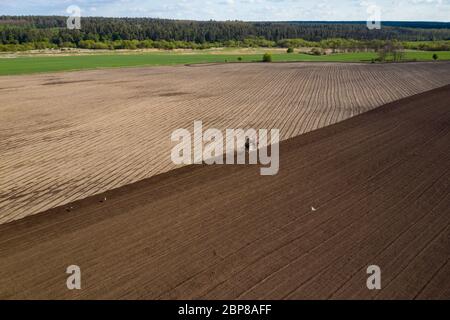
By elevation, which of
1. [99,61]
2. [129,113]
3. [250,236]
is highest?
[99,61]

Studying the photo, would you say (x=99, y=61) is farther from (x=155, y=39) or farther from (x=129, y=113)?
(x=155, y=39)

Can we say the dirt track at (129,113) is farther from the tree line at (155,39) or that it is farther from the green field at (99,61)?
the tree line at (155,39)

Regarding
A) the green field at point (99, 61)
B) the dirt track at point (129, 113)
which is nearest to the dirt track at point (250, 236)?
the dirt track at point (129, 113)

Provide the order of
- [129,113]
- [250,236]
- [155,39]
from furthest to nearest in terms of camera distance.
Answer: [155,39], [129,113], [250,236]

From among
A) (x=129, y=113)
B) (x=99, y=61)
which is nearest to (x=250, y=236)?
(x=129, y=113)

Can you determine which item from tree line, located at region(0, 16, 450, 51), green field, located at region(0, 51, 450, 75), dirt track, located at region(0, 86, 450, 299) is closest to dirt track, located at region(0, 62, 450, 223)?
dirt track, located at region(0, 86, 450, 299)
